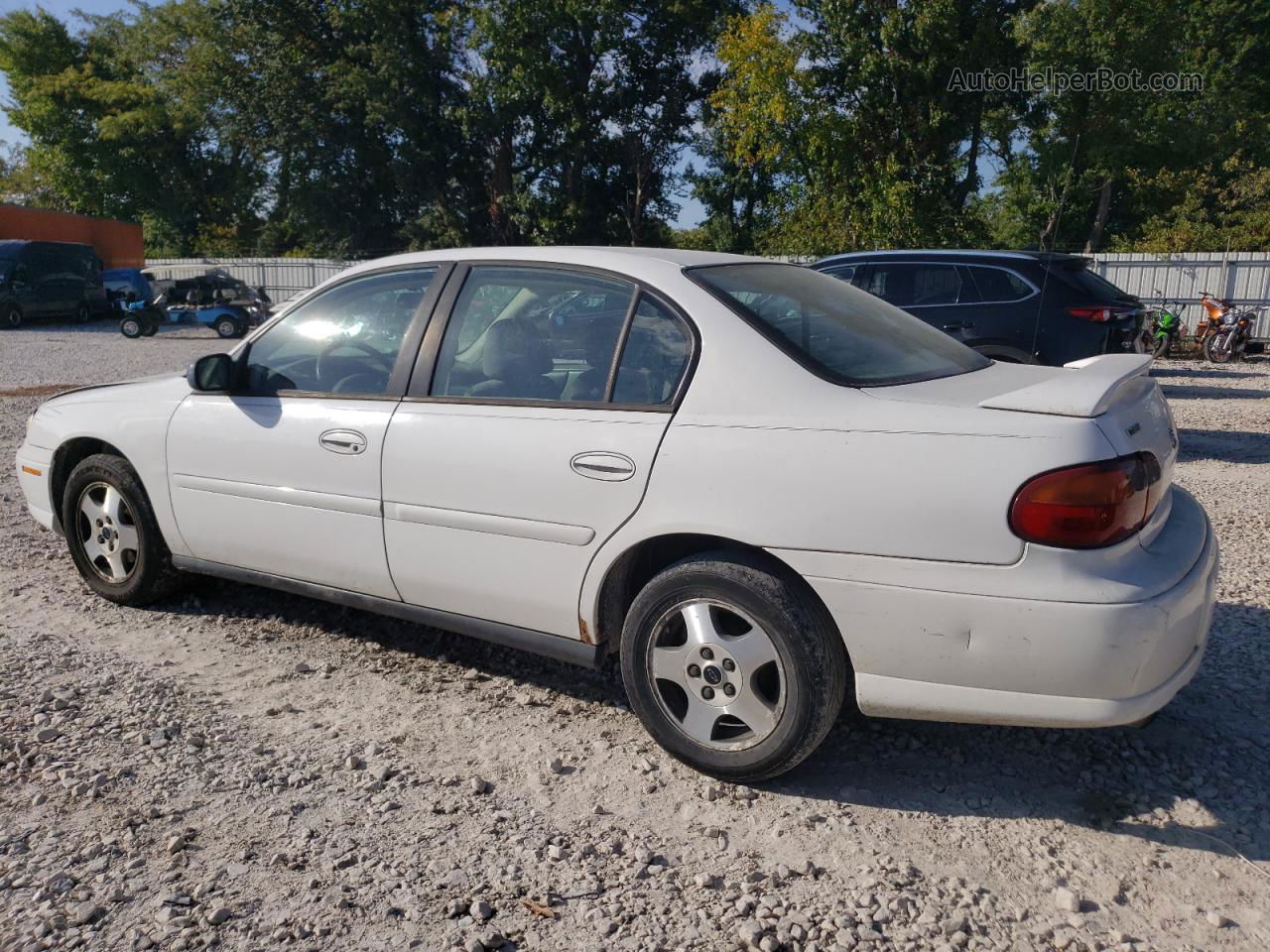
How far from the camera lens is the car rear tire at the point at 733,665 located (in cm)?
292

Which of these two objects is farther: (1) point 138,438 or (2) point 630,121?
(2) point 630,121

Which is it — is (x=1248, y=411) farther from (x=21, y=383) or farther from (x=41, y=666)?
(x=21, y=383)

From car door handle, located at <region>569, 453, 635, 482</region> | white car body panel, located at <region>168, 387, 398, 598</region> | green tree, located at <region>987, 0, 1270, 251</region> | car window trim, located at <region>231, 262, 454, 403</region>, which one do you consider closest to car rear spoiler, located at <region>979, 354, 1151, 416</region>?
car door handle, located at <region>569, 453, 635, 482</region>

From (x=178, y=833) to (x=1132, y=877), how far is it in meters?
2.55

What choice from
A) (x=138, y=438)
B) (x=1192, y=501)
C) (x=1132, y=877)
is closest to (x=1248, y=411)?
(x=1192, y=501)

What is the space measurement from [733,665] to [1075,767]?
46.7 inches

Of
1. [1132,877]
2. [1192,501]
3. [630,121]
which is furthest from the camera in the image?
[630,121]

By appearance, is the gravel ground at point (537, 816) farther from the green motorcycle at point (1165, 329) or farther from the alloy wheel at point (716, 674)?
the green motorcycle at point (1165, 329)

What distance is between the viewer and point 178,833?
284cm

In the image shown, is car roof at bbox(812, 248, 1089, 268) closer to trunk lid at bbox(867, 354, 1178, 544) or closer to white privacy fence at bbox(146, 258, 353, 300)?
trunk lid at bbox(867, 354, 1178, 544)

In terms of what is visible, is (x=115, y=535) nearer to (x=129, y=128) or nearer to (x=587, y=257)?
(x=587, y=257)

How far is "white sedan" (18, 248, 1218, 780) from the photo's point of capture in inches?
106

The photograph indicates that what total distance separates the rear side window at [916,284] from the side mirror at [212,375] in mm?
6697

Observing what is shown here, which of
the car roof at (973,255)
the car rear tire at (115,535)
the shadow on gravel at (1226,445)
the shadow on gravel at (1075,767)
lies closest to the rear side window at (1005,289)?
the car roof at (973,255)
